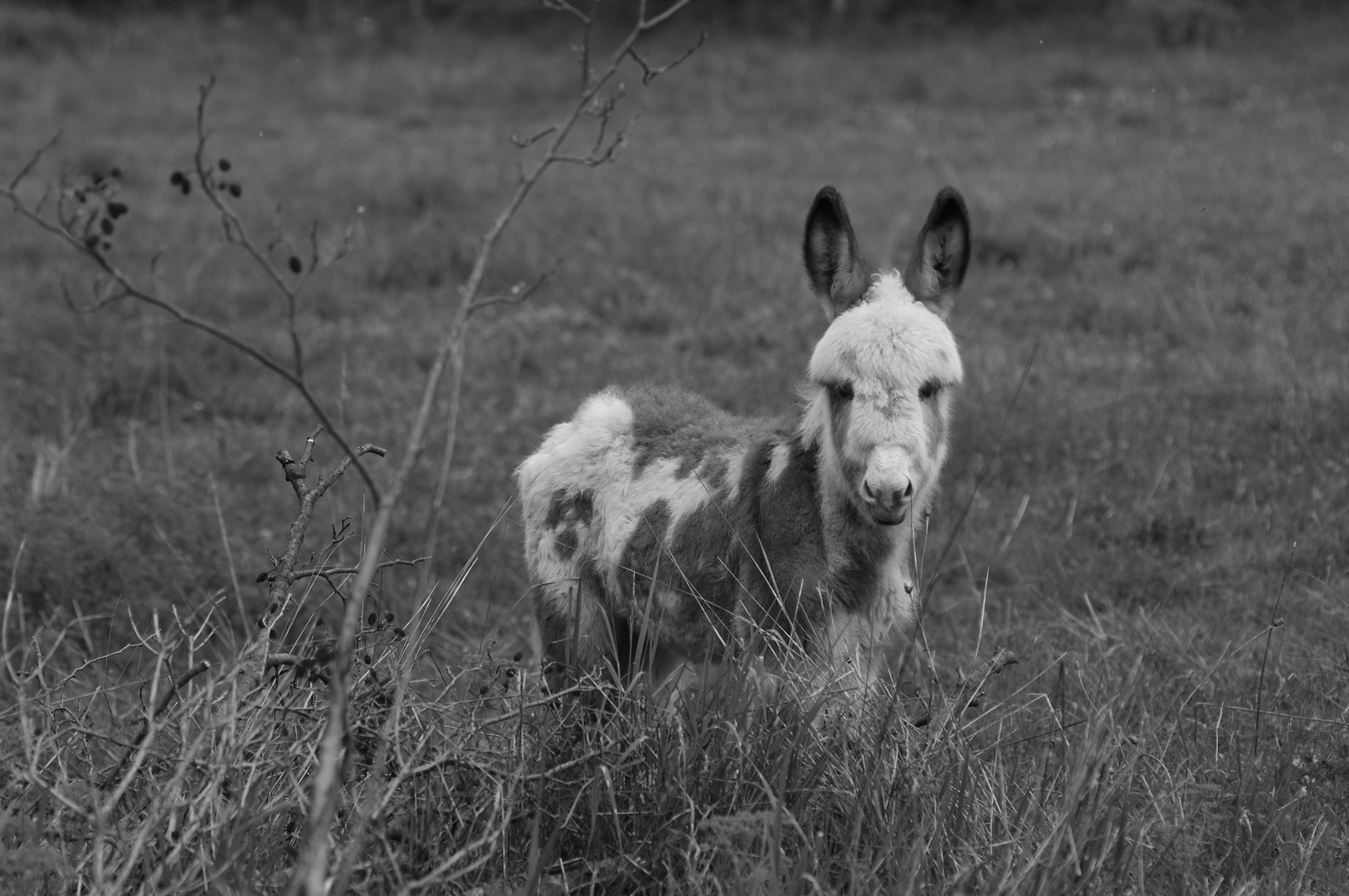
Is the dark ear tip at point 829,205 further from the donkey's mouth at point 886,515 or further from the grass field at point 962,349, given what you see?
the donkey's mouth at point 886,515

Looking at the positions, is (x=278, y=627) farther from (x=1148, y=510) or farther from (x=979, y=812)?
(x=1148, y=510)

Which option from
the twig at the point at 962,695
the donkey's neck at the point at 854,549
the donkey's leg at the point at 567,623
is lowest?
the donkey's leg at the point at 567,623

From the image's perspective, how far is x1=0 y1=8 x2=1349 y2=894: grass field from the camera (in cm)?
404

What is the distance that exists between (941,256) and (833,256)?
1.16 feet

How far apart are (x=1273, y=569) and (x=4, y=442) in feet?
21.7

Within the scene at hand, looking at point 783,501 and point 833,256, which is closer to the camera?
point 783,501

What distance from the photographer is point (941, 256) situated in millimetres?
4152

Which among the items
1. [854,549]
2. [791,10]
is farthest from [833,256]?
[791,10]

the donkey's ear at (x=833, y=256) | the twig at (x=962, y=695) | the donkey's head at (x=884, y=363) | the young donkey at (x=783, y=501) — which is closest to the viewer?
the twig at (x=962, y=695)

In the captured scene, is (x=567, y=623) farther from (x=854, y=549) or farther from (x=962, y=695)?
(x=962, y=695)

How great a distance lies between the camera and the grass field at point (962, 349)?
4.04m

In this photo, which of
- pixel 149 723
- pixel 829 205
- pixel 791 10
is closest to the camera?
pixel 149 723

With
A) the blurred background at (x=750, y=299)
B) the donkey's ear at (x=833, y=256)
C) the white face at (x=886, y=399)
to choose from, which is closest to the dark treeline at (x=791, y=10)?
the blurred background at (x=750, y=299)

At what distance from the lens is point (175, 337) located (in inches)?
338
